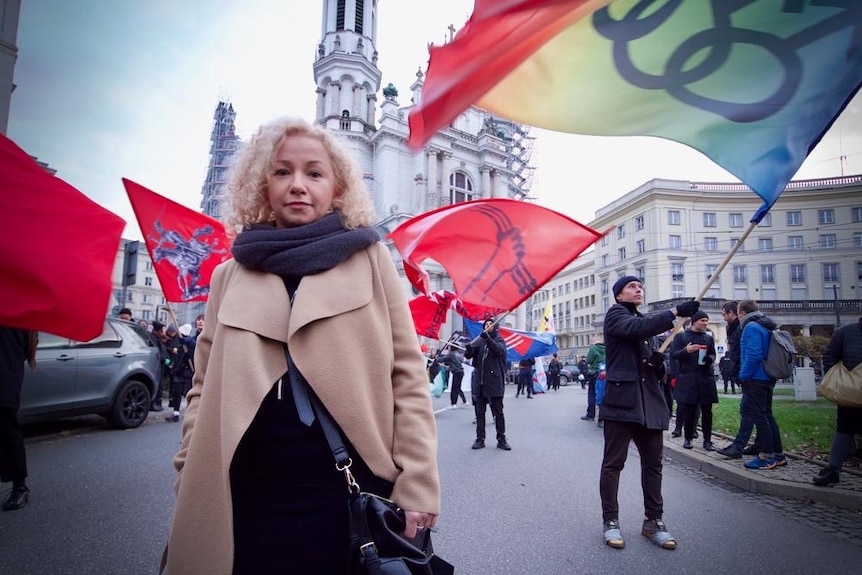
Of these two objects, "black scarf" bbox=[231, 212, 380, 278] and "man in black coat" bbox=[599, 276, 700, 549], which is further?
"man in black coat" bbox=[599, 276, 700, 549]

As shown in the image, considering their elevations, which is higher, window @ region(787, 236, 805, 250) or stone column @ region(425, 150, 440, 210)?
stone column @ region(425, 150, 440, 210)

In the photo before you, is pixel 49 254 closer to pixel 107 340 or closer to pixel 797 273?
pixel 107 340

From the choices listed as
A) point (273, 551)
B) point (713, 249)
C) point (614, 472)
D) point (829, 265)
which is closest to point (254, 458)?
point (273, 551)

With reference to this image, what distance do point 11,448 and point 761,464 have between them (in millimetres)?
8254

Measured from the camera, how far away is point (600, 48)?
3.12 metres

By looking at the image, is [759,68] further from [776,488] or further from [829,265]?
[829,265]

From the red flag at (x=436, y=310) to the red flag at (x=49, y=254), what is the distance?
216 inches

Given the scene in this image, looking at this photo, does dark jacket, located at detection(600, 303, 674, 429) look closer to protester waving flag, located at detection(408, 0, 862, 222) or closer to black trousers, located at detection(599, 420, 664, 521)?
black trousers, located at detection(599, 420, 664, 521)

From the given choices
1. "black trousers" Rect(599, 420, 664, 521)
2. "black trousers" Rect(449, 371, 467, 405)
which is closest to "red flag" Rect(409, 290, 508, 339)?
"black trousers" Rect(599, 420, 664, 521)

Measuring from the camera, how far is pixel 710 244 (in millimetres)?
54281

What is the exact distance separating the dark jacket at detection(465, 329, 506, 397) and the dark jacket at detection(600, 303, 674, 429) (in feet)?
13.2

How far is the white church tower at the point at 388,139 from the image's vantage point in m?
43.3

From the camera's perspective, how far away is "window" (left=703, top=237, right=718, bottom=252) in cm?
5400

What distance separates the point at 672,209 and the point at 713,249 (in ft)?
21.3
